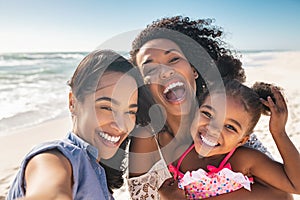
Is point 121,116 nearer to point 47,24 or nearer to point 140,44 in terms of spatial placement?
point 140,44

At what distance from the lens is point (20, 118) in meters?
5.93

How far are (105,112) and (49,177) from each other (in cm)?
60

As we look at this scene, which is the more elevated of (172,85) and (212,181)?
(172,85)

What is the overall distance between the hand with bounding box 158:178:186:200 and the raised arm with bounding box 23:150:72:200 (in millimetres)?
940

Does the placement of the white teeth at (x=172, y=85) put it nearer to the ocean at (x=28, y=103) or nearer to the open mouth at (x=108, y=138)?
the open mouth at (x=108, y=138)

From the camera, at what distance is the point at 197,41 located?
2.62m

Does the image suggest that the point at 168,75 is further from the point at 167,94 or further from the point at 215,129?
the point at 215,129

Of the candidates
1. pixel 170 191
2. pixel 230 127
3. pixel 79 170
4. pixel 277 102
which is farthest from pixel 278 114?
pixel 79 170

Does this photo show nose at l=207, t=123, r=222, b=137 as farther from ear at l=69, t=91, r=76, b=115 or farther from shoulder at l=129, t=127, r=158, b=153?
ear at l=69, t=91, r=76, b=115

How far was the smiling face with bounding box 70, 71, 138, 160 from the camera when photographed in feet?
5.54

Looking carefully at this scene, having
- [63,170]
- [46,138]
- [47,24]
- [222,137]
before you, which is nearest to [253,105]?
[222,137]

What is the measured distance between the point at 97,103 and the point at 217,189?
946 mm

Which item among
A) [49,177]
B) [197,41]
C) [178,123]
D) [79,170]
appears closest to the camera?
[49,177]

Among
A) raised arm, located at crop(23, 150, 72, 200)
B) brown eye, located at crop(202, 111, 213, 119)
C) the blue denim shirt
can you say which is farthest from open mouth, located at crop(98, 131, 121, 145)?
brown eye, located at crop(202, 111, 213, 119)
